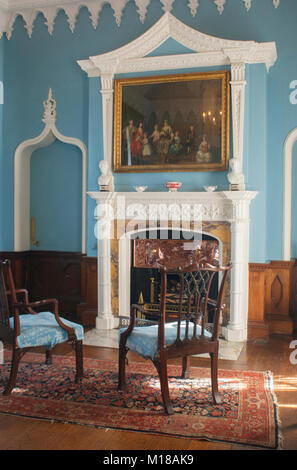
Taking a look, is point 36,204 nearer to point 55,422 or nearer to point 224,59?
point 224,59

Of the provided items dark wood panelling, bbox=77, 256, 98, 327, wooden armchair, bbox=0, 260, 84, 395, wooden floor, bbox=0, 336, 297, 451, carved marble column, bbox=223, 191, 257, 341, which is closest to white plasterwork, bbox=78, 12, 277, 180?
carved marble column, bbox=223, 191, 257, 341

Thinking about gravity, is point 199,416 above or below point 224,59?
below

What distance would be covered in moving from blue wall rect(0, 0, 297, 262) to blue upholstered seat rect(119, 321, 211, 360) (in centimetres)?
229

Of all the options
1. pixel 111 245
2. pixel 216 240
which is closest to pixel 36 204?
pixel 111 245

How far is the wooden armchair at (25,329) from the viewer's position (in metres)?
3.67

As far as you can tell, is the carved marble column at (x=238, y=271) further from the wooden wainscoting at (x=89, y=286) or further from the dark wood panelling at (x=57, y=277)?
the dark wood panelling at (x=57, y=277)

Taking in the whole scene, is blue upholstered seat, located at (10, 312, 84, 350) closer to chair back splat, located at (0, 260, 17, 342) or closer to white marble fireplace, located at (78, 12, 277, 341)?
chair back splat, located at (0, 260, 17, 342)

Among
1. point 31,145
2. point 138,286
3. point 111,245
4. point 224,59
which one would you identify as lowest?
point 138,286

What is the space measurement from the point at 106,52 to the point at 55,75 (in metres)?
0.86

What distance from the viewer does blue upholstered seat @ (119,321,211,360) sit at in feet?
11.3

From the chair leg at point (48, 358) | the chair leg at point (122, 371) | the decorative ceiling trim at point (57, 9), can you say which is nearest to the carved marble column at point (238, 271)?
the chair leg at point (122, 371)

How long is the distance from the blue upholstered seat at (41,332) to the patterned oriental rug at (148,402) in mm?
412

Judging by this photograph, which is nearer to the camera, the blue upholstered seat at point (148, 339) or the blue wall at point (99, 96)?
the blue upholstered seat at point (148, 339)

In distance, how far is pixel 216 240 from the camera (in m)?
5.74
